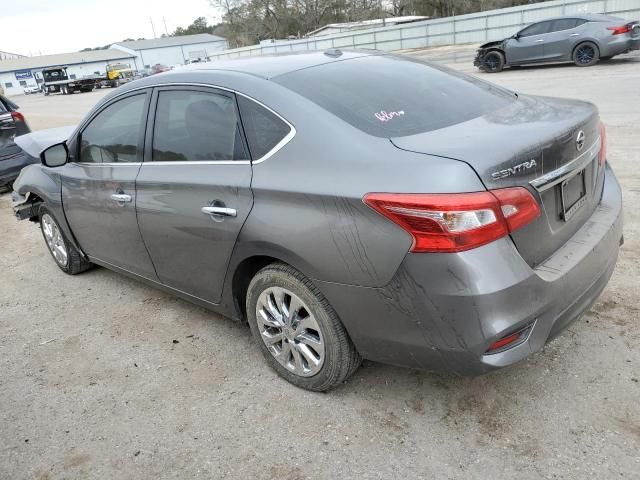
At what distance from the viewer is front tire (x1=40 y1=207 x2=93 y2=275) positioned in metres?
4.85

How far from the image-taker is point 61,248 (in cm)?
498

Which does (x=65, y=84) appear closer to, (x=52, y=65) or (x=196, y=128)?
(x=52, y=65)

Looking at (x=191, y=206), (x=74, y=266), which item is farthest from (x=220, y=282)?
(x=74, y=266)

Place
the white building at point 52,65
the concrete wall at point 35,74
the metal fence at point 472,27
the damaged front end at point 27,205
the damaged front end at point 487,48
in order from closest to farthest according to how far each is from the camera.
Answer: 1. the damaged front end at point 27,205
2. the damaged front end at point 487,48
3. the metal fence at point 472,27
4. the concrete wall at point 35,74
5. the white building at point 52,65

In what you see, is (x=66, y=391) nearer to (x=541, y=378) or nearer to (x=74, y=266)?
(x=74, y=266)

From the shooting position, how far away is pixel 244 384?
3.14 metres

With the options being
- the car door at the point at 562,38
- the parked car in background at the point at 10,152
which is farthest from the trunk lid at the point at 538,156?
the car door at the point at 562,38

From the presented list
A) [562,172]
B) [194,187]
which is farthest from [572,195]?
[194,187]

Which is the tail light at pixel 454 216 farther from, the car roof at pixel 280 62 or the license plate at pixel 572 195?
the car roof at pixel 280 62

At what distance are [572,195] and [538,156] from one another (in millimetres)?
401

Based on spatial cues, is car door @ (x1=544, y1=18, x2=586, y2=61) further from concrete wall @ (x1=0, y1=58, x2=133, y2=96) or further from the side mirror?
A: concrete wall @ (x1=0, y1=58, x2=133, y2=96)

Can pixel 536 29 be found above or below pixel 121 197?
below

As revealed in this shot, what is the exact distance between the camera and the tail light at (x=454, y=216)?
7.09 feet

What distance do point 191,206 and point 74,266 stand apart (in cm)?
238
